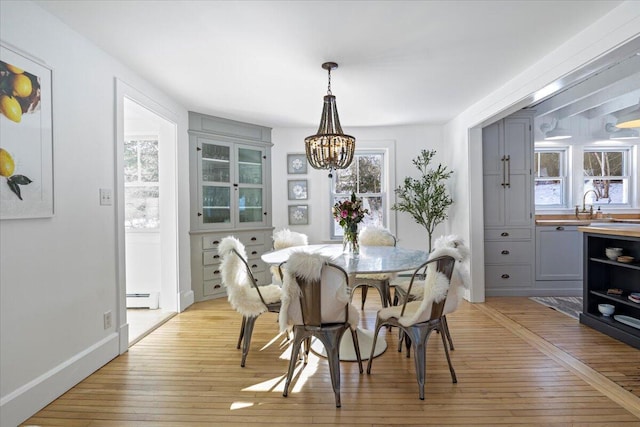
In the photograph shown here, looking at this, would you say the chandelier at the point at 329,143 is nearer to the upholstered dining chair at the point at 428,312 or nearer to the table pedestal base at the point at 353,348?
the upholstered dining chair at the point at 428,312

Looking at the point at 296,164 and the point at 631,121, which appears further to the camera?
the point at 296,164

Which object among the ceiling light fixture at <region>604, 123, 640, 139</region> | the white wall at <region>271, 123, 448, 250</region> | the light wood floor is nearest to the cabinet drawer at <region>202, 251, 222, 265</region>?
the white wall at <region>271, 123, 448, 250</region>

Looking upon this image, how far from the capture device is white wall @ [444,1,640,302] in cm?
212

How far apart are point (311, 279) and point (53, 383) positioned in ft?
5.75

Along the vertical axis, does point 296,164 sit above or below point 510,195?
above

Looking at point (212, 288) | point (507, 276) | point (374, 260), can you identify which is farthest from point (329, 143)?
point (507, 276)

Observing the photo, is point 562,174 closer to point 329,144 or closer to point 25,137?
point 329,144

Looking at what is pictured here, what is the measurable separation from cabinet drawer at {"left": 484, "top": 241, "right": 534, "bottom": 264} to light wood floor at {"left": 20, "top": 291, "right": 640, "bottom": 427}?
1.23 meters

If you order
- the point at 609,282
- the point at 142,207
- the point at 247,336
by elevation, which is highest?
the point at 142,207

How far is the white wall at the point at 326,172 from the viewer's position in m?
5.11

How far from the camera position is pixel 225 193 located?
458cm

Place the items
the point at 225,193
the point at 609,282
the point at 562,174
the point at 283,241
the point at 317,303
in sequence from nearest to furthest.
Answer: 1. the point at 317,303
2. the point at 609,282
3. the point at 283,241
4. the point at 225,193
5. the point at 562,174

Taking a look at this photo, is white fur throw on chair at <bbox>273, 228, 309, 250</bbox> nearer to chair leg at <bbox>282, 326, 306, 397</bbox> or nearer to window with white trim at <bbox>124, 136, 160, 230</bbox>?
chair leg at <bbox>282, 326, 306, 397</bbox>

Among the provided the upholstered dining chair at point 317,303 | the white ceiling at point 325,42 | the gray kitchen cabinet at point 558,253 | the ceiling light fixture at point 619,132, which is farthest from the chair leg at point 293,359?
the ceiling light fixture at point 619,132
